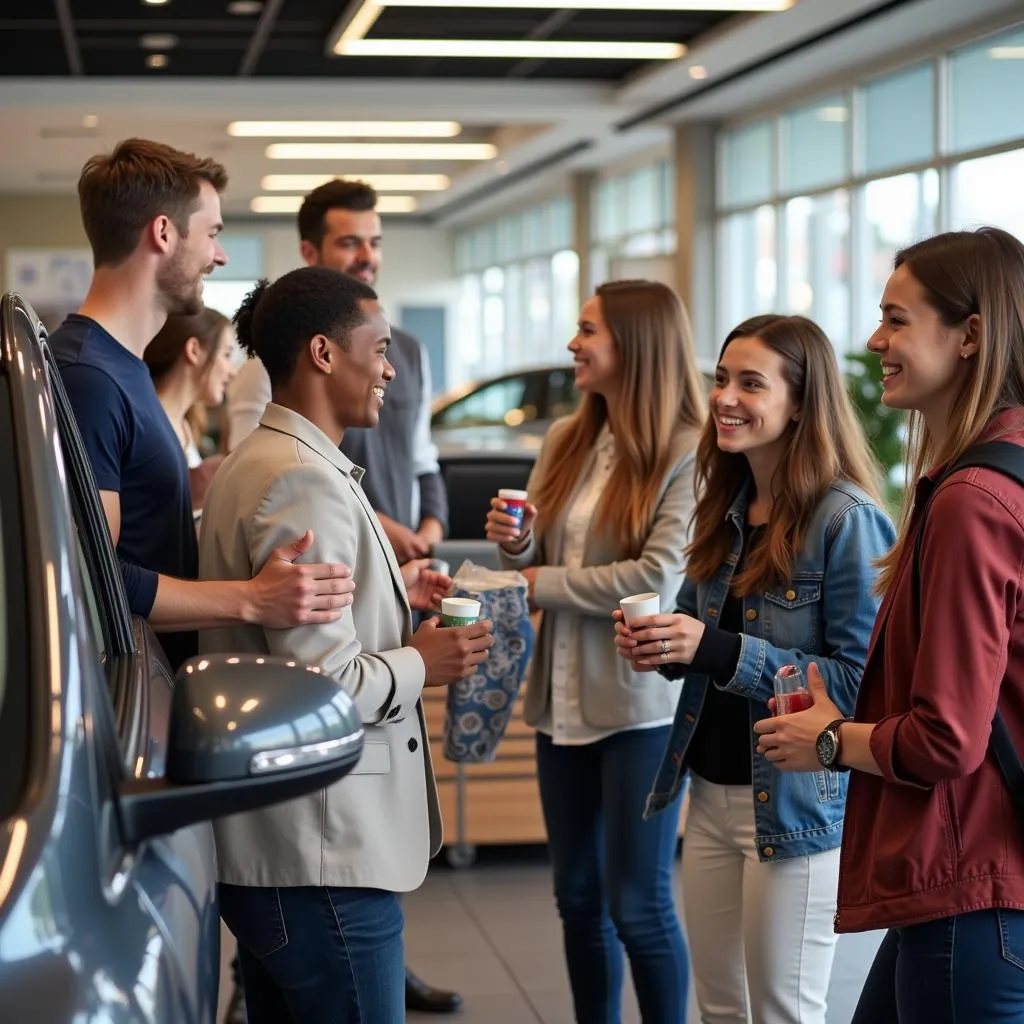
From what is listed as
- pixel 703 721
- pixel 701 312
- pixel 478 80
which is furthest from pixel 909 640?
pixel 701 312

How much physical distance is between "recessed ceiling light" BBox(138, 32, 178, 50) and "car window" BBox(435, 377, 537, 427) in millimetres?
3586

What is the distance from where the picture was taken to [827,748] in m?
1.86

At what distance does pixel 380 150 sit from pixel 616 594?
14661 mm

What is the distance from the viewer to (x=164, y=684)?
6.31ft

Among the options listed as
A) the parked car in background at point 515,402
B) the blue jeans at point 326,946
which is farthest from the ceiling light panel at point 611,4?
the blue jeans at point 326,946

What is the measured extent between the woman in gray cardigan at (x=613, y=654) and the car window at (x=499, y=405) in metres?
7.47

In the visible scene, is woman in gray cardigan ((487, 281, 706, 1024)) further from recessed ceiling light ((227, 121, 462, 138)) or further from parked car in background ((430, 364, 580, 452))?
recessed ceiling light ((227, 121, 462, 138))

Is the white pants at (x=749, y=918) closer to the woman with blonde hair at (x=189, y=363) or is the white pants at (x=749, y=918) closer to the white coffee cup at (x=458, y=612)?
the white coffee cup at (x=458, y=612)

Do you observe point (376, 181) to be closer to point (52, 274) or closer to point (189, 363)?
point (52, 274)

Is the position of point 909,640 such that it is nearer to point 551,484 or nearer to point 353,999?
point 353,999

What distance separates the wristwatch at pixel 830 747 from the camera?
6.04 ft

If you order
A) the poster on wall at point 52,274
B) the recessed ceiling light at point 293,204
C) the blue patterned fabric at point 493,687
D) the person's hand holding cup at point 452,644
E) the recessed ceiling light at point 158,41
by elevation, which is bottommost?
the blue patterned fabric at point 493,687

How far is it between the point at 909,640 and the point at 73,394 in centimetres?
128

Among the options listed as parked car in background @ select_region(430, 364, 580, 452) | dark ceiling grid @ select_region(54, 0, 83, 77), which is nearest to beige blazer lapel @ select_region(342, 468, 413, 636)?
parked car in background @ select_region(430, 364, 580, 452)
